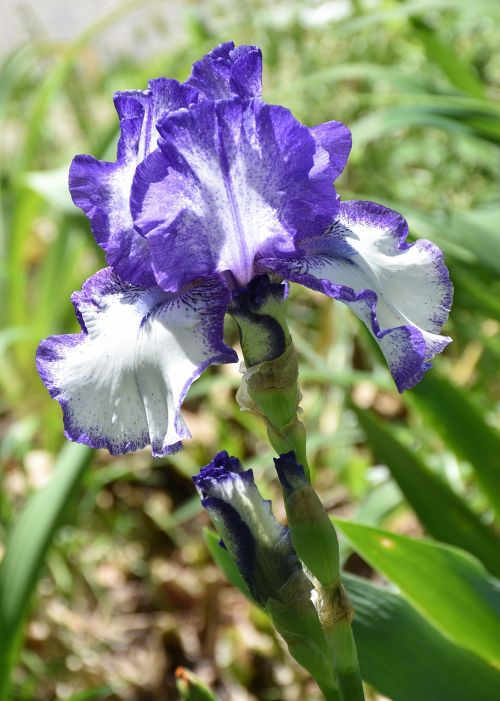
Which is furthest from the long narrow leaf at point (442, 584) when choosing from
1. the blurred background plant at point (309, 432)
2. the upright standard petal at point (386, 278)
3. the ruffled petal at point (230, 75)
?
the ruffled petal at point (230, 75)

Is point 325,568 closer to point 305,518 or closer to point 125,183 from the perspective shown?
point 305,518

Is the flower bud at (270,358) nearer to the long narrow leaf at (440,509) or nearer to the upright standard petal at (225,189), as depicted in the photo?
the upright standard petal at (225,189)

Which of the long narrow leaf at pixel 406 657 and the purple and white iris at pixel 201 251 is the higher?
the purple and white iris at pixel 201 251

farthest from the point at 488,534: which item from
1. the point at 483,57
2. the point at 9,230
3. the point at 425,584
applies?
the point at 9,230

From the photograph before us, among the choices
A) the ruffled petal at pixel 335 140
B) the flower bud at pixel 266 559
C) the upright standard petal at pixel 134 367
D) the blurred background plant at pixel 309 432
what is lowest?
the blurred background plant at pixel 309 432

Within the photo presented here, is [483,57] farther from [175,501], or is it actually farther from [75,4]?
[75,4]
